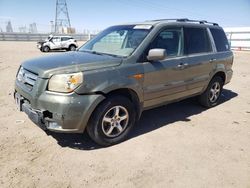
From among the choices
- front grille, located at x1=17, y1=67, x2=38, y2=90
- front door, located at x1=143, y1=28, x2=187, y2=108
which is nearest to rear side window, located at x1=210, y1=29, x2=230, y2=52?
front door, located at x1=143, y1=28, x2=187, y2=108

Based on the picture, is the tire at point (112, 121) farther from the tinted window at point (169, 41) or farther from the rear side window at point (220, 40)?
the rear side window at point (220, 40)

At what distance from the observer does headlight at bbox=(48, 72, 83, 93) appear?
121 inches

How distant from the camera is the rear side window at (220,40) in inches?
213

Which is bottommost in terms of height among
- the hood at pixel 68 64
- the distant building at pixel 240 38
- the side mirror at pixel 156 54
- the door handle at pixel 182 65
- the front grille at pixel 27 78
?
the front grille at pixel 27 78

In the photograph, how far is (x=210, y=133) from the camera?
428cm

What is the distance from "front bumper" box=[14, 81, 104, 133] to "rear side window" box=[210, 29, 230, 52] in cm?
346

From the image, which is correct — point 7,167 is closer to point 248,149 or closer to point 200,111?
point 248,149

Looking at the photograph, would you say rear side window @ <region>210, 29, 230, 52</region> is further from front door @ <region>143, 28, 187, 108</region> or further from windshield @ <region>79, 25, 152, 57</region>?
windshield @ <region>79, 25, 152, 57</region>

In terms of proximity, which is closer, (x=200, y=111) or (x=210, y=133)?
(x=210, y=133)

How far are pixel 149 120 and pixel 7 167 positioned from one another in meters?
2.66

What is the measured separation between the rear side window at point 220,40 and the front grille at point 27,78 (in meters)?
3.98

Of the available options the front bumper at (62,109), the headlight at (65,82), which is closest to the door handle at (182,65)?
the front bumper at (62,109)

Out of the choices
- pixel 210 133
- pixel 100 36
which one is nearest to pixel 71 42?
pixel 100 36

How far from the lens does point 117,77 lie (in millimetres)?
3414
